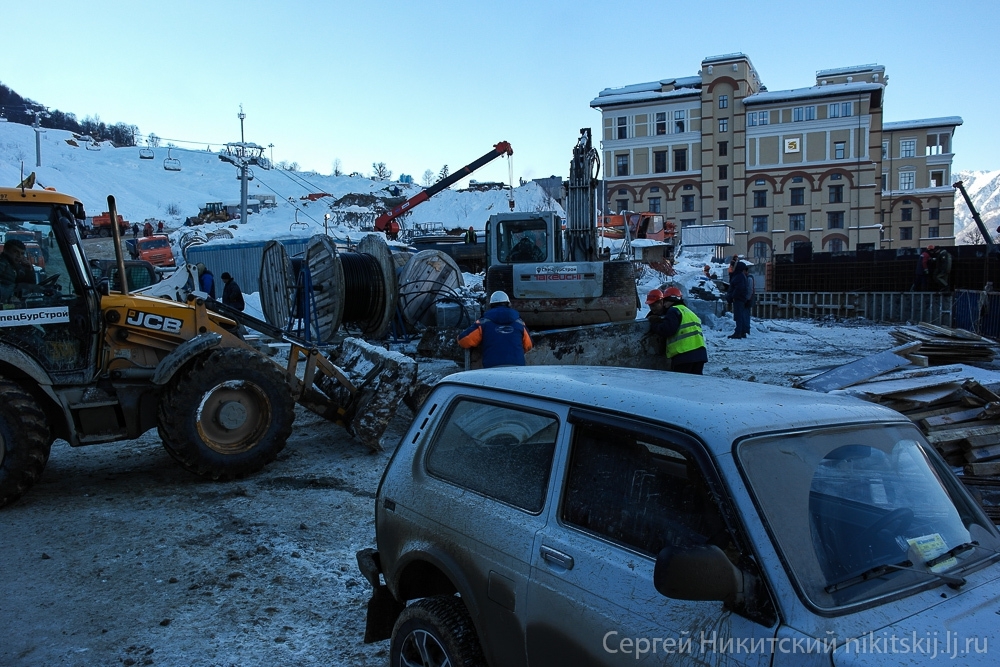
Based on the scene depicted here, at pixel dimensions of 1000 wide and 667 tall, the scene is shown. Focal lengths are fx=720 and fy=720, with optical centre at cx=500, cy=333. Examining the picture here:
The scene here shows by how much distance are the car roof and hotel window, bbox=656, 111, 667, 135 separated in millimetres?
64036

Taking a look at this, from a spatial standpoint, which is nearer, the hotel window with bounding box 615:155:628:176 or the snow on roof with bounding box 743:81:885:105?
the snow on roof with bounding box 743:81:885:105

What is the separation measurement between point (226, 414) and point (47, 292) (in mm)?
1841

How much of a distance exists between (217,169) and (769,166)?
2902 inches

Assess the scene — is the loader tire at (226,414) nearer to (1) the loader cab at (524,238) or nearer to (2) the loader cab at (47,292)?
(2) the loader cab at (47,292)

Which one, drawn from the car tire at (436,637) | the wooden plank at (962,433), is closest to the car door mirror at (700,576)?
the car tire at (436,637)

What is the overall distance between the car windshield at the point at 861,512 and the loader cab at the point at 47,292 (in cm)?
613

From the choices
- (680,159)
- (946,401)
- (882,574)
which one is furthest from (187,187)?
(882,574)

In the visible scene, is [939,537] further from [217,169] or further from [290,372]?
[217,169]

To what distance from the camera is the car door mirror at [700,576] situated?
204cm

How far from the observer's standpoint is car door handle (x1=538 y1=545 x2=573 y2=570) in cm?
253

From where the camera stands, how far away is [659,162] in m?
64.0

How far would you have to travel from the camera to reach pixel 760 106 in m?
60.2

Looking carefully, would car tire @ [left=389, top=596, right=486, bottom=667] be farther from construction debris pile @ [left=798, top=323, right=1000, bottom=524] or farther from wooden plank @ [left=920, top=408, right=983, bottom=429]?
wooden plank @ [left=920, top=408, right=983, bottom=429]

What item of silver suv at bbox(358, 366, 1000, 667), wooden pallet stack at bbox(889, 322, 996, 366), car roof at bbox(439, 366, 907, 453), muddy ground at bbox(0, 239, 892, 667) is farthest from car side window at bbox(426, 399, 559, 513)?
wooden pallet stack at bbox(889, 322, 996, 366)
